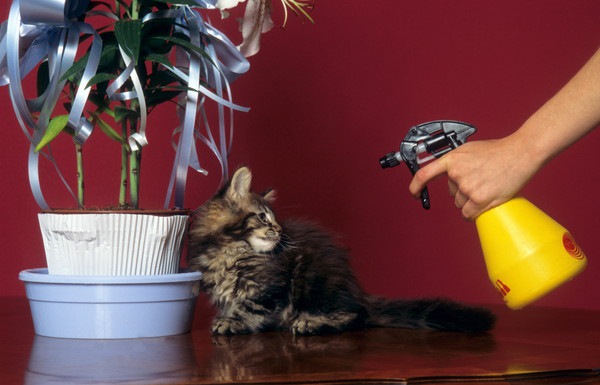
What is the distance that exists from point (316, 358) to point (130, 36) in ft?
1.77

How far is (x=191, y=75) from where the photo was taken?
4.33 ft

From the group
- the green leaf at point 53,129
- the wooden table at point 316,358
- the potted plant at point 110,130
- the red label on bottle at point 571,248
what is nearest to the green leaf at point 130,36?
the potted plant at point 110,130

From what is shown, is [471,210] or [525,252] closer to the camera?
[525,252]

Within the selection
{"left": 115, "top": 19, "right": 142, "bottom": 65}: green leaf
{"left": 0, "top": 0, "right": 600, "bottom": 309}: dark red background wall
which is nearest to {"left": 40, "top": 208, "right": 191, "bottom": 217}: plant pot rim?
{"left": 115, "top": 19, "right": 142, "bottom": 65}: green leaf

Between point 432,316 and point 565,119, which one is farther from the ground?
point 565,119

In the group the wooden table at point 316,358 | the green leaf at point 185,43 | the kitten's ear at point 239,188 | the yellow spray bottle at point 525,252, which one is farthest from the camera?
the kitten's ear at point 239,188

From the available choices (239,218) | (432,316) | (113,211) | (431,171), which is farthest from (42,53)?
(432,316)

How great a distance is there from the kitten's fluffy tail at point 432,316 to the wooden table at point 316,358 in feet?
0.11

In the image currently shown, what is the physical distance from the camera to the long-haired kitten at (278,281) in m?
1.30

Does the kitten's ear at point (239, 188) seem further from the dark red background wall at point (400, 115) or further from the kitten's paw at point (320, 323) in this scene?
the dark red background wall at point (400, 115)

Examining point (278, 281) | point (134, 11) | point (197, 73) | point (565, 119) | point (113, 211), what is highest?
point (134, 11)

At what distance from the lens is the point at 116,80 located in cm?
123

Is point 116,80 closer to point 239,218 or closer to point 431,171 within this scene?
point 239,218

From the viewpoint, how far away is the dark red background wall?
85.9 inches
